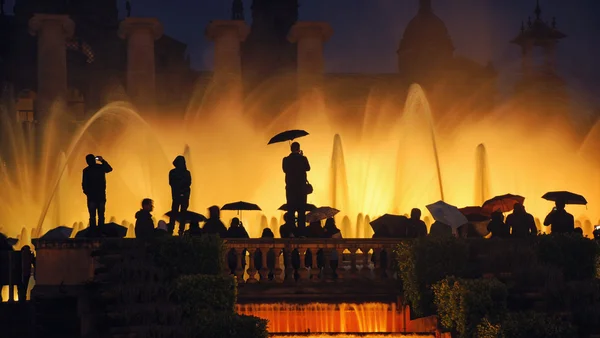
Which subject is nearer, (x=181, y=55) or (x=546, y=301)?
(x=546, y=301)

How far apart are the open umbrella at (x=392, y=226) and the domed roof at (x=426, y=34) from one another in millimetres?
66621

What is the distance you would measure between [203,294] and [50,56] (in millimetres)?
39580

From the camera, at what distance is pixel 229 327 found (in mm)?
16594

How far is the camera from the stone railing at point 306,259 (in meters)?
21.0

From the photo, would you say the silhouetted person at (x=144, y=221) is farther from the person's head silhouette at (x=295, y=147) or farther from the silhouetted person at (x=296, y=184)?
the person's head silhouette at (x=295, y=147)

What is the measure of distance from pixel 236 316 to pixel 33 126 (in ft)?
132

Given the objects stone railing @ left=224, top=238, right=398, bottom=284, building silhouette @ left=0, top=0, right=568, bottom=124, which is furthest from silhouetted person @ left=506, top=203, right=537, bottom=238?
building silhouette @ left=0, top=0, right=568, bottom=124

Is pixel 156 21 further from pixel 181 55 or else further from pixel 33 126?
pixel 181 55

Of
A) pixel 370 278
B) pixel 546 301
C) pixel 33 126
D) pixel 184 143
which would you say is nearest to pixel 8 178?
pixel 33 126

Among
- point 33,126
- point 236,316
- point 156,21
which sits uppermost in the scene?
point 156,21

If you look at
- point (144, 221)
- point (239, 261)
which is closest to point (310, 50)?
point (144, 221)

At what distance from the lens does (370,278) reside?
2114 centimetres

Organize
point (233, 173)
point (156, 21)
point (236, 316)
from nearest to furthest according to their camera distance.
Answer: point (236, 316) → point (233, 173) → point (156, 21)

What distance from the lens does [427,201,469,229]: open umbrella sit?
2583 cm
